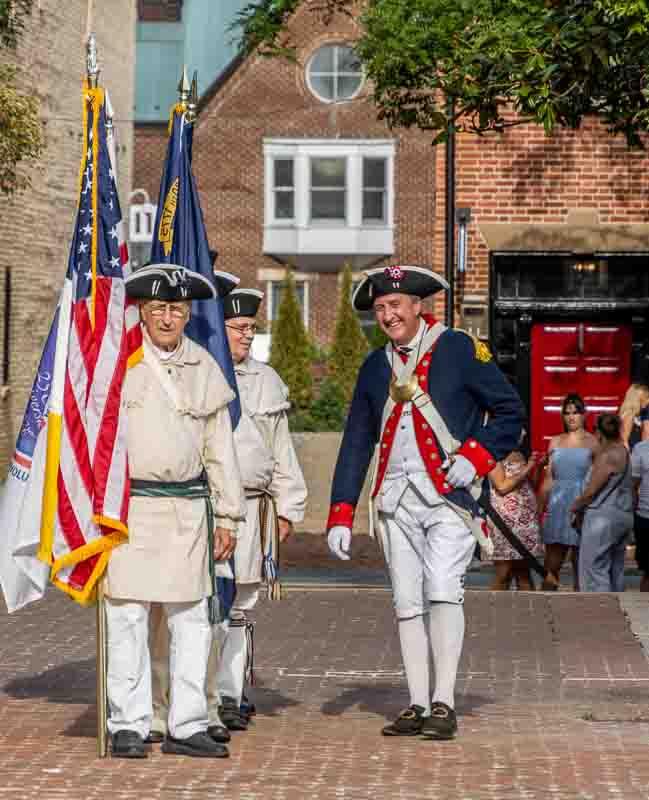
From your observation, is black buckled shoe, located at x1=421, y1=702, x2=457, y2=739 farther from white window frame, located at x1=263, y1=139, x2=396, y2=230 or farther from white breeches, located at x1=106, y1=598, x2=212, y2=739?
white window frame, located at x1=263, y1=139, x2=396, y2=230

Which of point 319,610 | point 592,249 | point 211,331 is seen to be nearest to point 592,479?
point 319,610

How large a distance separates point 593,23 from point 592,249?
11.2 meters

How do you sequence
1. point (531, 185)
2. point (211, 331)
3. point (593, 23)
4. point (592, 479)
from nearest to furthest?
point (211, 331), point (593, 23), point (592, 479), point (531, 185)

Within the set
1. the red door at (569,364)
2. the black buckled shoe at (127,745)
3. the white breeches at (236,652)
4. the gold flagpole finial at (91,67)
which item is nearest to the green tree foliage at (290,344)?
the red door at (569,364)

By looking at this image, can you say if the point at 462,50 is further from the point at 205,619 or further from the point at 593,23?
the point at 205,619

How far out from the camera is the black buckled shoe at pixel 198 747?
795 cm

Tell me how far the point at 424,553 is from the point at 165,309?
1.56 meters

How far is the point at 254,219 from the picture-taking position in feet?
148

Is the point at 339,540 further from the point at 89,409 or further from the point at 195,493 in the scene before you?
the point at 89,409

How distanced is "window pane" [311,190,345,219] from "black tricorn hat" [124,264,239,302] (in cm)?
3743

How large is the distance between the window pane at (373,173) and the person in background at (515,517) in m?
29.5

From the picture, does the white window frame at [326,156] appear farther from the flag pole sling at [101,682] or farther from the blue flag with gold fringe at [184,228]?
the flag pole sling at [101,682]

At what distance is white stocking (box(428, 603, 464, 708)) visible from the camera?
8383 millimetres

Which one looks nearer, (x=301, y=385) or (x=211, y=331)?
(x=211, y=331)
